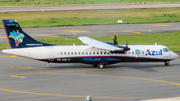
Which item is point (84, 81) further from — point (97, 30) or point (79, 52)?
point (97, 30)

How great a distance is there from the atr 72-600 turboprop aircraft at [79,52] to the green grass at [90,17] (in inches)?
1603

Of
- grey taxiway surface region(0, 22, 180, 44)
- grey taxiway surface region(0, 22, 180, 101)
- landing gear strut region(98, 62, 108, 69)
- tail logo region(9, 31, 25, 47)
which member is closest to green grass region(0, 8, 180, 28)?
grey taxiway surface region(0, 22, 180, 44)

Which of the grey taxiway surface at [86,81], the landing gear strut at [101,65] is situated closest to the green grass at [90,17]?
the grey taxiway surface at [86,81]

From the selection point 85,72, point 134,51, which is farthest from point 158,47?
point 85,72

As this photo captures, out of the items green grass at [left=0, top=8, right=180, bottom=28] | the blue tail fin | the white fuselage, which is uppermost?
green grass at [left=0, top=8, right=180, bottom=28]

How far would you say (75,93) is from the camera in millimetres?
25438

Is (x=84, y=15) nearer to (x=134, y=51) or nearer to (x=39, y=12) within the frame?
(x=39, y=12)

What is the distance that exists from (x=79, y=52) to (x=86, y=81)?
6.64 metres

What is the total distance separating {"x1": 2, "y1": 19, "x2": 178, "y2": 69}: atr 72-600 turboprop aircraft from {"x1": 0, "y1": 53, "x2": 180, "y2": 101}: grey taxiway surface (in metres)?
1.21

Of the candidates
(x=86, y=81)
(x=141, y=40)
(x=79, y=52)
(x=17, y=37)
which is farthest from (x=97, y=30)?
(x=86, y=81)

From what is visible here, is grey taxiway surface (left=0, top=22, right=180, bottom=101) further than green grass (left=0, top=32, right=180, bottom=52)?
No

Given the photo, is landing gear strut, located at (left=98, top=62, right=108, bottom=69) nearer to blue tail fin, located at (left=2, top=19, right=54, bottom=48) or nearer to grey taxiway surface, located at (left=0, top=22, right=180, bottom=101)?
grey taxiway surface, located at (left=0, top=22, right=180, bottom=101)

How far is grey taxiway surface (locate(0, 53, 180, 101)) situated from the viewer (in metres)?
24.7

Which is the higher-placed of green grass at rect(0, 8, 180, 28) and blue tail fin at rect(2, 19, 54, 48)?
green grass at rect(0, 8, 180, 28)
